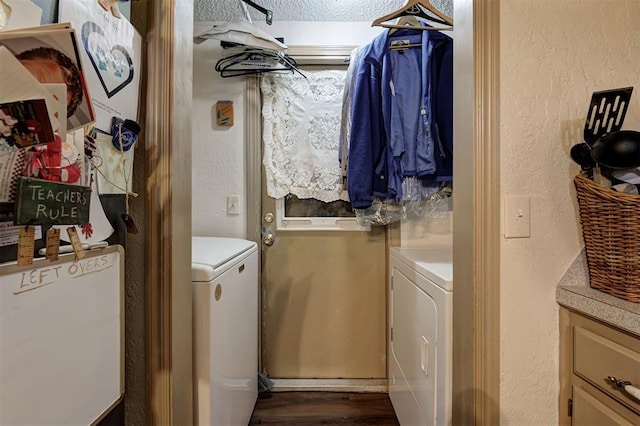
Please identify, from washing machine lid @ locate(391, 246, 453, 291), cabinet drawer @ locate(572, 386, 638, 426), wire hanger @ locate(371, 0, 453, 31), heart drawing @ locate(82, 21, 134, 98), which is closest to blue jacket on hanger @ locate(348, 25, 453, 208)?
wire hanger @ locate(371, 0, 453, 31)

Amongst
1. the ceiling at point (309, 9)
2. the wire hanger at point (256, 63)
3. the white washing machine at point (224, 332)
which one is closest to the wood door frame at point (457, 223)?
the white washing machine at point (224, 332)

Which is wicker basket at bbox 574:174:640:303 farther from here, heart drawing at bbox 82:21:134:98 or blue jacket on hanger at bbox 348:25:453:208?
heart drawing at bbox 82:21:134:98

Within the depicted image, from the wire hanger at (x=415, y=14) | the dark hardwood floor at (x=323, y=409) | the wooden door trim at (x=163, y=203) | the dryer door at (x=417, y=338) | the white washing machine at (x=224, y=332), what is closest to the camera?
the wooden door trim at (x=163, y=203)

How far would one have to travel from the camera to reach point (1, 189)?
17.4 inches

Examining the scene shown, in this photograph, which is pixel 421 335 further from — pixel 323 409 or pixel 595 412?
pixel 323 409

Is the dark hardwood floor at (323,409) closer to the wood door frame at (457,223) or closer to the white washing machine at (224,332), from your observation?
the white washing machine at (224,332)

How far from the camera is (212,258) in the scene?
46.1 inches

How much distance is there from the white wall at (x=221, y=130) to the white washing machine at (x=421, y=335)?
1059mm

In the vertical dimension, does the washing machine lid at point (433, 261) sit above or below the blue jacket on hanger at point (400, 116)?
below

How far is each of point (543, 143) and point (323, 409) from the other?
1.79m

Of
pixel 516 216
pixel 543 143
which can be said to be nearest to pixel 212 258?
pixel 516 216

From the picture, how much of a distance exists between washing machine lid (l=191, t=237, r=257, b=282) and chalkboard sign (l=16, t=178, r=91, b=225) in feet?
1.69

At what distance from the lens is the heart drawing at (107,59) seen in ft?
1.94

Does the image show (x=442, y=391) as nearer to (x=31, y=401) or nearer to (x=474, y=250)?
(x=474, y=250)
